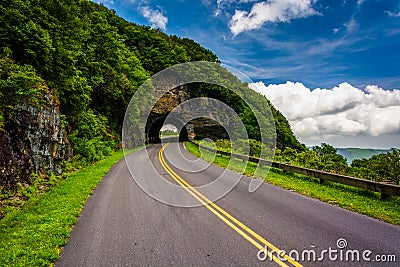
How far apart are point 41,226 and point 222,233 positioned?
15.0 feet

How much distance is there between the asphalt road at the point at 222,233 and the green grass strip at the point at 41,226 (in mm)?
286

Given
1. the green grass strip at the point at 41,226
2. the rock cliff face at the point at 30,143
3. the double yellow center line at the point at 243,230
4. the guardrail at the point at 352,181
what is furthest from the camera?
the rock cliff face at the point at 30,143

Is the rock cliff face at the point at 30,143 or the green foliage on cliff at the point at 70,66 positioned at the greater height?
the green foliage on cliff at the point at 70,66

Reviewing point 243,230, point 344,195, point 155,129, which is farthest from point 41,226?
point 155,129

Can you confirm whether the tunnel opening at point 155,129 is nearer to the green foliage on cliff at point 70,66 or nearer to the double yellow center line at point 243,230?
the green foliage on cliff at point 70,66

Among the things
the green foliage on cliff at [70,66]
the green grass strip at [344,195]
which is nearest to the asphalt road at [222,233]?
the green grass strip at [344,195]

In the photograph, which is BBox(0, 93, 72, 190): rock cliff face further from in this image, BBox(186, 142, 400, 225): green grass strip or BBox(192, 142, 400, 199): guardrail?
BBox(192, 142, 400, 199): guardrail

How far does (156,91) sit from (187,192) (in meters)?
40.0

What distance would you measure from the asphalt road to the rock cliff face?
349cm

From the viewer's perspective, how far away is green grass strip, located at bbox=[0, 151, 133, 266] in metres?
4.82

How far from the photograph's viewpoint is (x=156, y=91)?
47.5 meters

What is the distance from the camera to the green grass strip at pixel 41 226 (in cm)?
482

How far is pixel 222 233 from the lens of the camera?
5.71m

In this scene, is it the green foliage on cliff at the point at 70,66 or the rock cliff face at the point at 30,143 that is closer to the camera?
the rock cliff face at the point at 30,143
